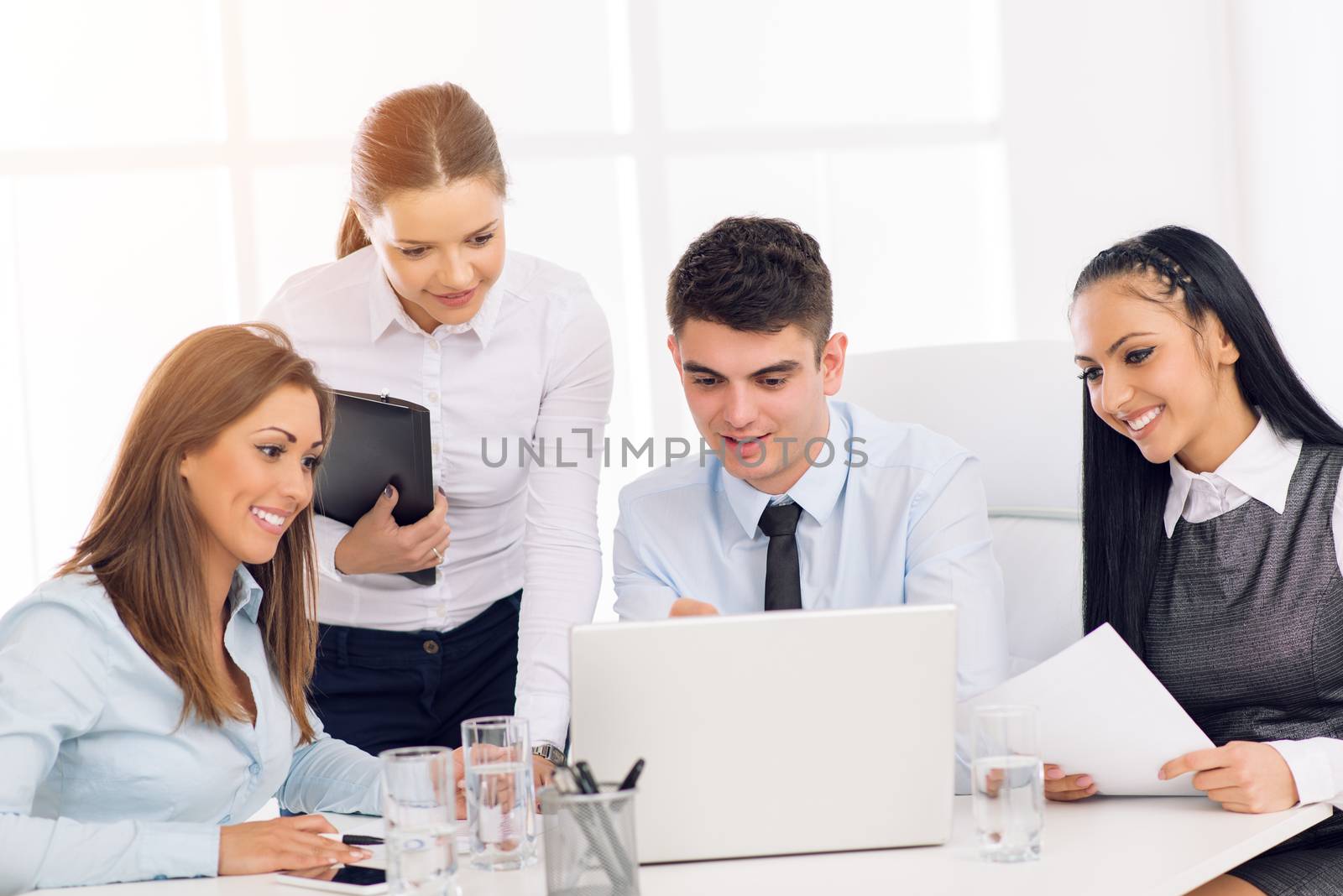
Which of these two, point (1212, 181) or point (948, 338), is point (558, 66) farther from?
point (1212, 181)

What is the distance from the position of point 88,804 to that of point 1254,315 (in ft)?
4.97

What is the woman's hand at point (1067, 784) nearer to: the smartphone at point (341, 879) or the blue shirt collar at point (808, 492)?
the blue shirt collar at point (808, 492)

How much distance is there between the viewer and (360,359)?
2092 mm

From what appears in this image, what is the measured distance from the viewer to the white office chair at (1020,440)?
2137 mm

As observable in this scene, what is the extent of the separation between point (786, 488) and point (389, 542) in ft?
1.93

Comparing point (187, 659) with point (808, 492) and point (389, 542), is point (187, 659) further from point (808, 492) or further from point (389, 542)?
point (808, 492)

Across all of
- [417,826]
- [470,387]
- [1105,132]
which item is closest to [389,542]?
[470,387]

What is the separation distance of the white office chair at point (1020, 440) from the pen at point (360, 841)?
43.2 inches

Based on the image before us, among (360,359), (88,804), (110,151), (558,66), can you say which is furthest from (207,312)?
(88,804)

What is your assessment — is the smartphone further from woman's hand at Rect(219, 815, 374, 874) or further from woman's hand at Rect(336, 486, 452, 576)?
woman's hand at Rect(336, 486, 452, 576)

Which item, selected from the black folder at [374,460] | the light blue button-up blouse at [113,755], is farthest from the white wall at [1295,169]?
the light blue button-up blouse at [113,755]

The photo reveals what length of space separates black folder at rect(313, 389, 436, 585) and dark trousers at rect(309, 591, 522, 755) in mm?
155

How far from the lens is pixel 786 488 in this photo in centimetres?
191

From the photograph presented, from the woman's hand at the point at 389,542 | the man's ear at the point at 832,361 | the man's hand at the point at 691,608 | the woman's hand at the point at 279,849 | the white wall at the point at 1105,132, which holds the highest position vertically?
the white wall at the point at 1105,132
